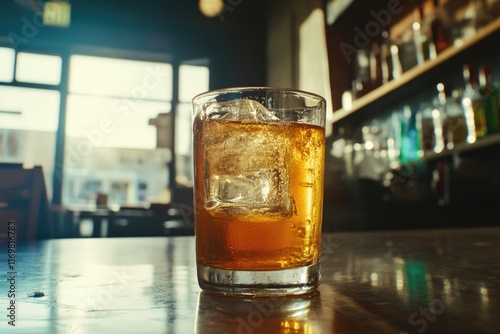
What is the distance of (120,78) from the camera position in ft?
22.9

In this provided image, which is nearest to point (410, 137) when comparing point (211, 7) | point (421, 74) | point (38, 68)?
point (421, 74)

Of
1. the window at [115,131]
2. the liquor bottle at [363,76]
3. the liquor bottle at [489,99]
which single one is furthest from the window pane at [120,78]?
the liquor bottle at [489,99]

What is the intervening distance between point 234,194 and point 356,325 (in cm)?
22

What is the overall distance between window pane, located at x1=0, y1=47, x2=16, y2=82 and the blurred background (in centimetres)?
2

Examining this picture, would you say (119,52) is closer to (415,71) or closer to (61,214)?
(61,214)

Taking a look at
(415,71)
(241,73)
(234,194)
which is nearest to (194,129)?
(234,194)

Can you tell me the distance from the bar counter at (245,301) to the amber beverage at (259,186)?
0.04 metres

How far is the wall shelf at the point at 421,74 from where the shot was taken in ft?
6.33

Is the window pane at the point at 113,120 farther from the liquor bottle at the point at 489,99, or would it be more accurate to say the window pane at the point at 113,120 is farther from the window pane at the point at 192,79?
the liquor bottle at the point at 489,99

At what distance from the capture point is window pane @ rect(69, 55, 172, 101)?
22.1ft

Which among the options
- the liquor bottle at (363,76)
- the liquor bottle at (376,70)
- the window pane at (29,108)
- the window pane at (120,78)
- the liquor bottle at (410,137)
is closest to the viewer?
the liquor bottle at (410,137)

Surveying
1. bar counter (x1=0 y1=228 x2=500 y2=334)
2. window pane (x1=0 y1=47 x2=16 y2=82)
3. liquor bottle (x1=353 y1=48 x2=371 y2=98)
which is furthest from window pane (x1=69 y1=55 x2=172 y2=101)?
bar counter (x1=0 y1=228 x2=500 y2=334)

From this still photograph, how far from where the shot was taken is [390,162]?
3043 millimetres

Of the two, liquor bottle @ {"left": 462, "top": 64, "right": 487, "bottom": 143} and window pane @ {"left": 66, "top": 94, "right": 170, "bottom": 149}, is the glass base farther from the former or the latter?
window pane @ {"left": 66, "top": 94, "right": 170, "bottom": 149}
